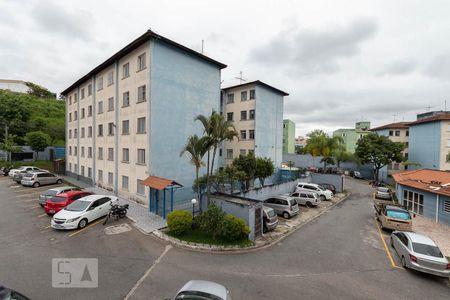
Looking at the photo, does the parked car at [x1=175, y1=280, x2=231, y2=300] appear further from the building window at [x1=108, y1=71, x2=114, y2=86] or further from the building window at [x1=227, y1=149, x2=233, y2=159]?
the building window at [x1=227, y1=149, x2=233, y2=159]

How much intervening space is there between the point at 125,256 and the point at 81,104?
29.3 m

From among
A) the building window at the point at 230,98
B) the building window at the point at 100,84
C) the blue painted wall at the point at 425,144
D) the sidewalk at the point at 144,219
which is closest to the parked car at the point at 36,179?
the building window at the point at 100,84

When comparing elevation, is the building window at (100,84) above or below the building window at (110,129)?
above

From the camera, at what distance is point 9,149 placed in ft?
137

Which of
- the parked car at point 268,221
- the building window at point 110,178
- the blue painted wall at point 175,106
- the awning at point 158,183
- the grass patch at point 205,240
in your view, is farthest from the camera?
the building window at point 110,178

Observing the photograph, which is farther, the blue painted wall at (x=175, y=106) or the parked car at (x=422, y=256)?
the blue painted wall at (x=175, y=106)

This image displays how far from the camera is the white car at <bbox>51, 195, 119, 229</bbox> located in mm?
13984

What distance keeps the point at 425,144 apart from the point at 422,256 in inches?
1751

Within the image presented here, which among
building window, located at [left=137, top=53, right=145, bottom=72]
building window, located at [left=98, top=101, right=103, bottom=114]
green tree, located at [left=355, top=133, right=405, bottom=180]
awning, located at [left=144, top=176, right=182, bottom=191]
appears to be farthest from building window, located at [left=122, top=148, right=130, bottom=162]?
green tree, located at [left=355, top=133, right=405, bottom=180]

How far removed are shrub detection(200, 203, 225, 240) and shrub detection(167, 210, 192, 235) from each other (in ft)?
3.39

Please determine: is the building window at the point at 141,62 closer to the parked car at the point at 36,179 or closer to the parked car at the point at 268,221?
the parked car at the point at 268,221

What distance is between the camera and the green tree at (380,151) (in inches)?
1686

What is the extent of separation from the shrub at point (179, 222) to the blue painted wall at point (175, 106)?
6592 mm

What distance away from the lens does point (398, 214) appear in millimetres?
16219
